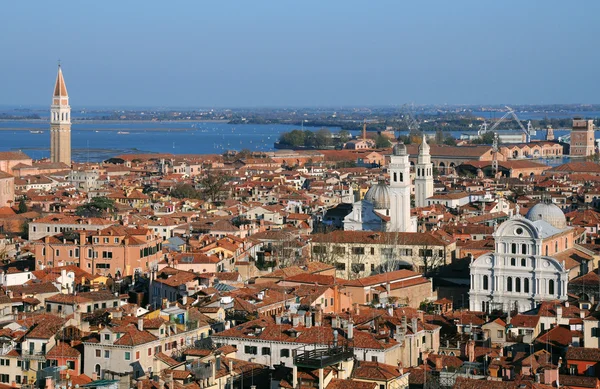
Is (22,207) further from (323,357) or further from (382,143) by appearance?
(382,143)

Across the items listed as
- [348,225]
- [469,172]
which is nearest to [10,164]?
[469,172]

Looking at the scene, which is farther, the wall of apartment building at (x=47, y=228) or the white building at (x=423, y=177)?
the white building at (x=423, y=177)

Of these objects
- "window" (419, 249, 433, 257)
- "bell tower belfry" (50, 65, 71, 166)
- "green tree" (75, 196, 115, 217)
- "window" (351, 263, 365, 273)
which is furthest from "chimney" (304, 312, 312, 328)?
"bell tower belfry" (50, 65, 71, 166)


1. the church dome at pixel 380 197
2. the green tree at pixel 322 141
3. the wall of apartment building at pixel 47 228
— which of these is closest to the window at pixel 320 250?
the church dome at pixel 380 197

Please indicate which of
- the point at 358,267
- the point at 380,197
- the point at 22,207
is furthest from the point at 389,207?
the point at 22,207

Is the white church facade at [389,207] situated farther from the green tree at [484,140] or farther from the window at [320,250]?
the green tree at [484,140]

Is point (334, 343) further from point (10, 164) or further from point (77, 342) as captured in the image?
point (10, 164)
